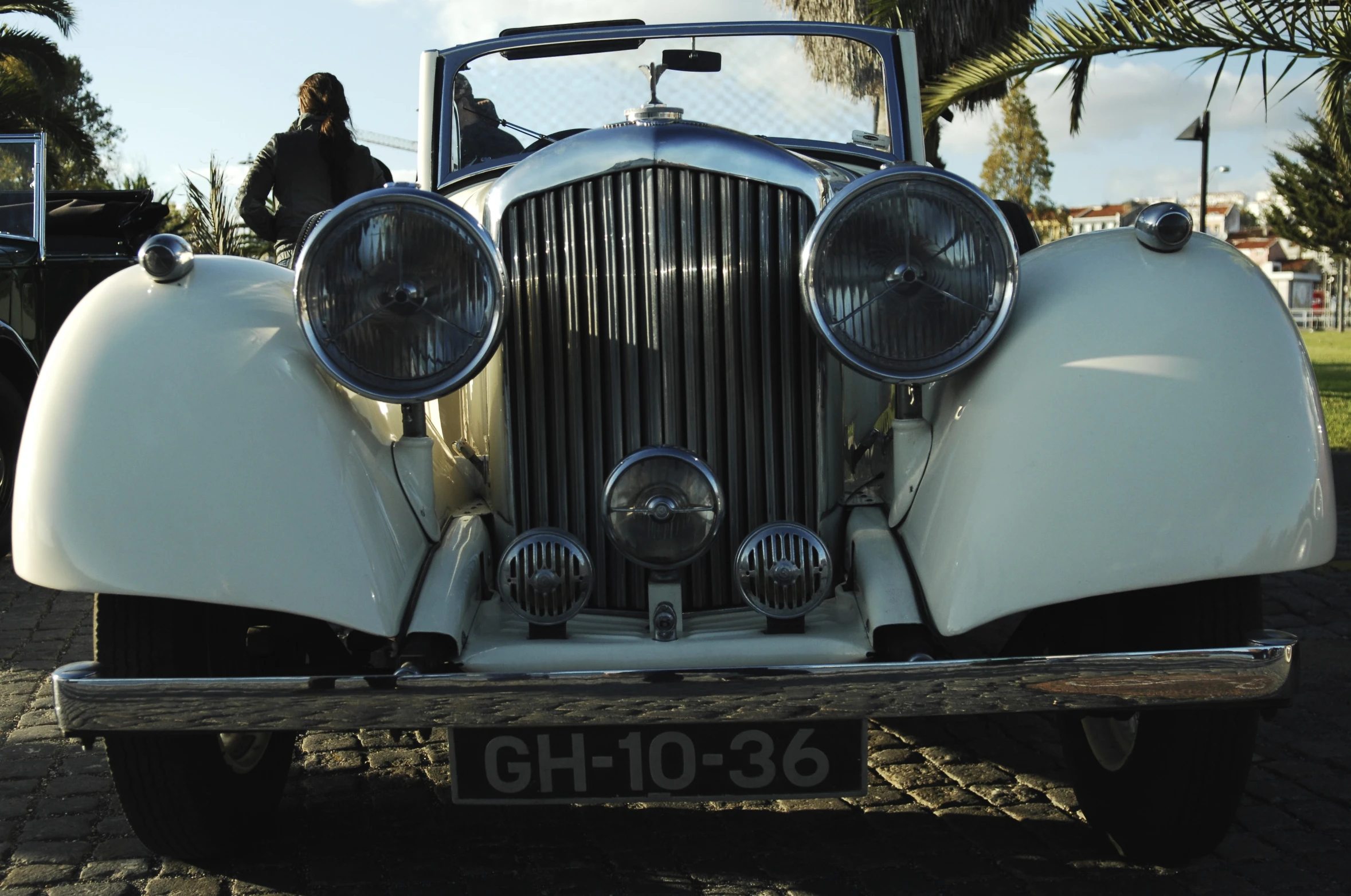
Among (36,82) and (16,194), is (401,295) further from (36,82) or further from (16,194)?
(36,82)

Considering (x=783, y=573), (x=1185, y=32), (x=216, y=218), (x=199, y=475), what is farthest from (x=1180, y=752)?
(x=216, y=218)

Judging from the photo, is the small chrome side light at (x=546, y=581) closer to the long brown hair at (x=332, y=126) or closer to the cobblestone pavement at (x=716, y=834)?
the cobblestone pavement at (x=716, y=834)

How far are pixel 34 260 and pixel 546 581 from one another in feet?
18.8

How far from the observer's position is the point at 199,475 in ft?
6.97

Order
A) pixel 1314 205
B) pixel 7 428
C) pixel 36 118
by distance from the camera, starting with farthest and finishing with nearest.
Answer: pixel 1314 205
pixel 36 118
pixel 7 428

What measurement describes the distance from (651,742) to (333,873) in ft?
2.66

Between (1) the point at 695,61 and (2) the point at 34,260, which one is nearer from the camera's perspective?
(1) the point at 695,61

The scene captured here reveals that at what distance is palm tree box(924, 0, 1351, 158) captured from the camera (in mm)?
6246

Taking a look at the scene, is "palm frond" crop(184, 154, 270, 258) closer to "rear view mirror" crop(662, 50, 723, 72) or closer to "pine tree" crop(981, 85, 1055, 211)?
"rear view mirror" crop(662, 50, 723, 72)

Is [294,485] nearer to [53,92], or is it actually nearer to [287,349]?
[287,349]

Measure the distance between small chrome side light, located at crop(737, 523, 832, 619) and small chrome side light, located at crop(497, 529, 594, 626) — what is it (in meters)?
0.29

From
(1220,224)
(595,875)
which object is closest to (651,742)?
(595,875)

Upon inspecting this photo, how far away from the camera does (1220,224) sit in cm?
7188

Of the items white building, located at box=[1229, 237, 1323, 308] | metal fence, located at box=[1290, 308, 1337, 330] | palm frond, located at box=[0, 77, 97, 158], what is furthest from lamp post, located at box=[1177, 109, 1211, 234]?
white building, located at box=[1229, 237, 1323, 308]
